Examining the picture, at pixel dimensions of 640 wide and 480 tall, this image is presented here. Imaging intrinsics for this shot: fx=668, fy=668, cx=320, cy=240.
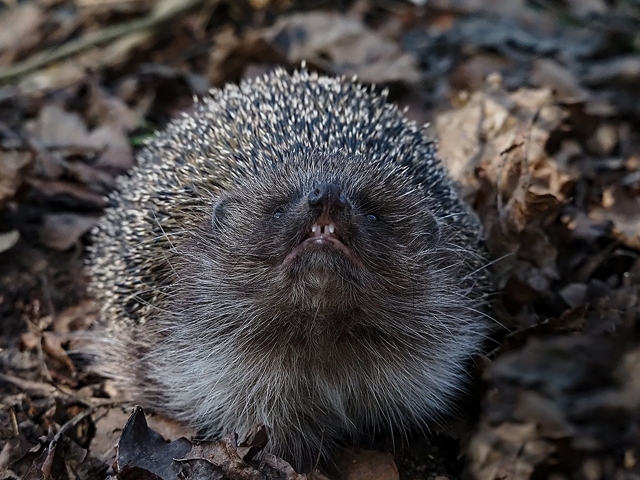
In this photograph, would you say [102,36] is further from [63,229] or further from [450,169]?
[450,169]

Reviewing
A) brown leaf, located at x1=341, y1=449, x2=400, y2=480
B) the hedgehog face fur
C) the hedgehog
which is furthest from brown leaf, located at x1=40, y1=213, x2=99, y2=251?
brown leaf, located at x1=341, y1=449, x2=400, y2=480

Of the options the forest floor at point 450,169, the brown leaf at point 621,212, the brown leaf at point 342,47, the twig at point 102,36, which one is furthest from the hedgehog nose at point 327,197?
the twig at point 102,36

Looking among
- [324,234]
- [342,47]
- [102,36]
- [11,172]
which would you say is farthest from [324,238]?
[102,36]

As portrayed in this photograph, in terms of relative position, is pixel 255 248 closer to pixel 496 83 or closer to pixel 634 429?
pixel 634 429

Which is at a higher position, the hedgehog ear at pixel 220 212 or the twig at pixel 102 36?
the hedgehog ear at pixel 220 212

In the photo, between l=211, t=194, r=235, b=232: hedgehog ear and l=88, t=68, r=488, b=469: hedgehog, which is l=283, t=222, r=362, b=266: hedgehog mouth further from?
l=211, t=194, r=235, b=232: hedgehog ear

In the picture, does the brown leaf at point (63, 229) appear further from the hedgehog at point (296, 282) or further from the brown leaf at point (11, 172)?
the hedgehog at point (296, 282)
